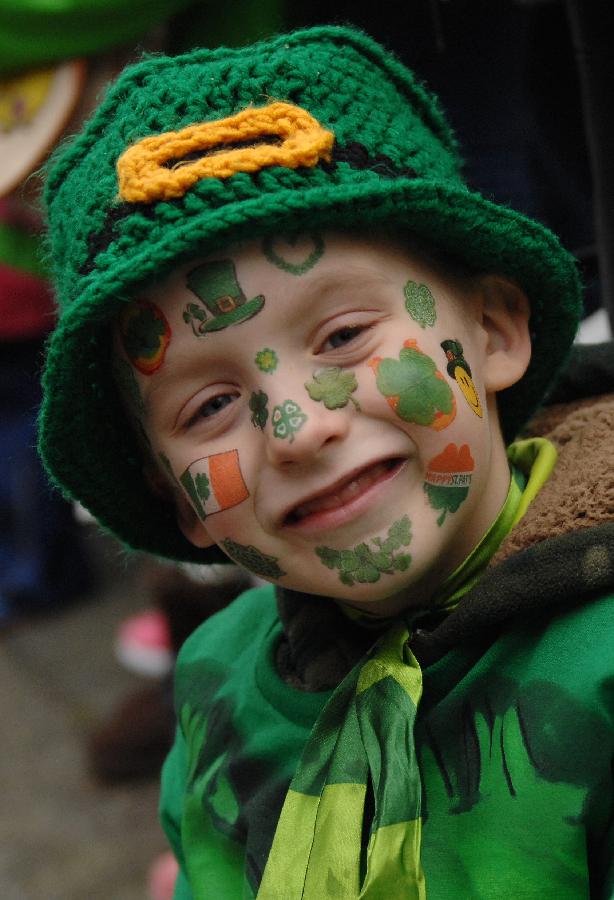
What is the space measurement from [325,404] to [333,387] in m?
0.02

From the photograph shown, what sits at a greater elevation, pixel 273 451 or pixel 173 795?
pixel 273 451

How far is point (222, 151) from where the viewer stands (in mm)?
1024

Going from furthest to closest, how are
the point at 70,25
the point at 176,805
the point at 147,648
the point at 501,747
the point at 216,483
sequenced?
the point at 147,648
the point at 70,25
the point at 176,805
the point at 216,483
the point at 501,747

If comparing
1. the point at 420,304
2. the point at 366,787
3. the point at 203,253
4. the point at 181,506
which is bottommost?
the point at 366,787

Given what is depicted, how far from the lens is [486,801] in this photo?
0.97 m

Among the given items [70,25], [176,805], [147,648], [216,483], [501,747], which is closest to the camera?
[501,747]

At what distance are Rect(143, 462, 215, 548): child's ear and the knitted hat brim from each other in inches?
0.7

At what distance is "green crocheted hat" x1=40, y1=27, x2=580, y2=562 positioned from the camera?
1.00 metres

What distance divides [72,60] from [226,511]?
1.26 m

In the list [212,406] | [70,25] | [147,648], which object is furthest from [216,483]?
[147,648]

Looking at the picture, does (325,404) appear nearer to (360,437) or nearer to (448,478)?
(360,437)

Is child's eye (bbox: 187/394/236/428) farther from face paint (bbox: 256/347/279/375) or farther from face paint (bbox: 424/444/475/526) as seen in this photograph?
face paint (bbox: 424/444/475/526)

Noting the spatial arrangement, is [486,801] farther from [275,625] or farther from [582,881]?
[275,625]

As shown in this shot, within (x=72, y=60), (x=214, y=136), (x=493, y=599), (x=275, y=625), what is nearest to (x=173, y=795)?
(x=275, y=625)
